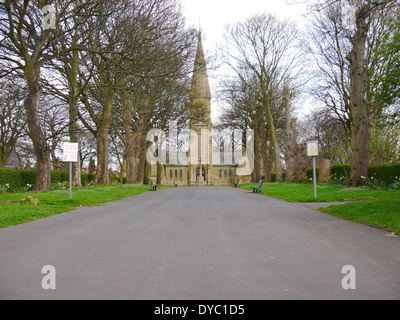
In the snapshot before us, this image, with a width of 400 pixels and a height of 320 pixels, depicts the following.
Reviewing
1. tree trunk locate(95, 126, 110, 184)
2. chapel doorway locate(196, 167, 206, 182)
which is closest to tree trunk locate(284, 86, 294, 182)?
tree trunk locate(95, 126, 110, 184)

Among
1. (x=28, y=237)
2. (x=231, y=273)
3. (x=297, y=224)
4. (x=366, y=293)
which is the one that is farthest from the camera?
(x=297, y=224)

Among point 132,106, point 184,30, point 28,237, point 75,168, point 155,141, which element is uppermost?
point 184,30

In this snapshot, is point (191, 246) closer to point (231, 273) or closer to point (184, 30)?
point (231, 273)

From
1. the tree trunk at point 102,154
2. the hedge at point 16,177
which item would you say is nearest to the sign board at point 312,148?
the hedge at point 16,177

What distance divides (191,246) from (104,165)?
86.2ft

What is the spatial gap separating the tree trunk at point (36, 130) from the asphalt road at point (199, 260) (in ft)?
35.9

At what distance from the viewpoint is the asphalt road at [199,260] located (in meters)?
4.01

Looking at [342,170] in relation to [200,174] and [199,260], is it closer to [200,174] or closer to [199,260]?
[199,260]

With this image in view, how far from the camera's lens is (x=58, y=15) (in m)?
18.8

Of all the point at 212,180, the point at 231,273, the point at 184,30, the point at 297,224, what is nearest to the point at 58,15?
the point at 184,30

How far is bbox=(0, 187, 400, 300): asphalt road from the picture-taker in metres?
4.01

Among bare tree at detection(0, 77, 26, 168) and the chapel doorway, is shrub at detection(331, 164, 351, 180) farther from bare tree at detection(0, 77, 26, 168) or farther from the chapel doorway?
the chapel doorway

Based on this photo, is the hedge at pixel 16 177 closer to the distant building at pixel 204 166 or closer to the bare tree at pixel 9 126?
the bare tree at pixel 9 126

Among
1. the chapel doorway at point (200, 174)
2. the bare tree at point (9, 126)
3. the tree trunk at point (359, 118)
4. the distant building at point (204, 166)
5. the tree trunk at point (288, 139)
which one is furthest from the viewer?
the chapel doorway at point (200, 174)
